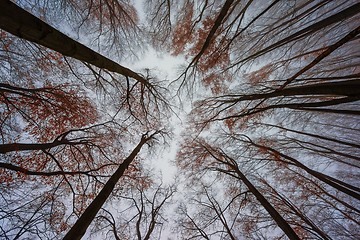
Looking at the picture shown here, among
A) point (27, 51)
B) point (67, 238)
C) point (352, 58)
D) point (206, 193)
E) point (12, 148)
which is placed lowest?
point (67, 238)

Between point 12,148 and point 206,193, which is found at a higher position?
point 206,193

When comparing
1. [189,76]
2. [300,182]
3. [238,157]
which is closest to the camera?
[189,76]

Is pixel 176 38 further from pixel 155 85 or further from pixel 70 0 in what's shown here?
pixel 70 0

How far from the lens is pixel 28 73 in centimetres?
437

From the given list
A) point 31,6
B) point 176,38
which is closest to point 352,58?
point 176,38

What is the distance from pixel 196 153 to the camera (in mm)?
8180

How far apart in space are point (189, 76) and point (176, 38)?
155 cm

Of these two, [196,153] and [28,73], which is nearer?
[28,73]

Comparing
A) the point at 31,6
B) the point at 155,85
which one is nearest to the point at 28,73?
the point at 31,6

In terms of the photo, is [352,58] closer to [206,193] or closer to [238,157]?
[238,157]

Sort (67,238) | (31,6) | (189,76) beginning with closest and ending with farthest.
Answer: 1. (67,238)
2. (31,6)
3. (189,76)

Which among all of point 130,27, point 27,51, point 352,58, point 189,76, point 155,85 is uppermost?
point 352,58

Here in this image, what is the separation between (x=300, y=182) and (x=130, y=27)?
10.0 m

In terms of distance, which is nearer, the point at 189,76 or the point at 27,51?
the point at 27,51
